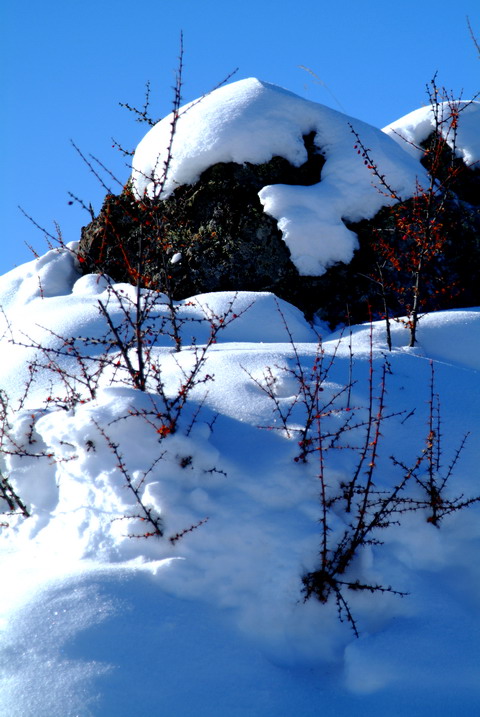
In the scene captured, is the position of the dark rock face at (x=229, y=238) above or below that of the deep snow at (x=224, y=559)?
above

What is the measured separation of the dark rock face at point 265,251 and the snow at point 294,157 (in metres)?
0.13

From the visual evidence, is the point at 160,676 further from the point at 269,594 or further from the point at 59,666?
the point at 269,594

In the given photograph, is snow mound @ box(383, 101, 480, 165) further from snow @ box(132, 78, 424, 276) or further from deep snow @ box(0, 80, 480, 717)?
deep snow @ box(0, 80, 480, 717)

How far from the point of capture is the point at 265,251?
5.98 m

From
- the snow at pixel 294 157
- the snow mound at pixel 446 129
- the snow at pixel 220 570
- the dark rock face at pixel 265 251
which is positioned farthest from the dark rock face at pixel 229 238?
the snow at pixel 220 570

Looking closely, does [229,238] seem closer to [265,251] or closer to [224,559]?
Answer: [265,251]

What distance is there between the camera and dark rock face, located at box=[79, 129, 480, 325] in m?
5.88

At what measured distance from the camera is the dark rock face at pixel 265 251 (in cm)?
588

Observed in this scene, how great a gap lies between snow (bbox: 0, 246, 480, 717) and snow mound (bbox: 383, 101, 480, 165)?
4.64 metres

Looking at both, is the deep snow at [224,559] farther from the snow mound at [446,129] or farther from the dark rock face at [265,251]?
the snow mound at [446,129]

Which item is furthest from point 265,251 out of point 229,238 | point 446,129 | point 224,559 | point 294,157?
point 224,559

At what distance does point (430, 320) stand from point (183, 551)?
345 centimetres

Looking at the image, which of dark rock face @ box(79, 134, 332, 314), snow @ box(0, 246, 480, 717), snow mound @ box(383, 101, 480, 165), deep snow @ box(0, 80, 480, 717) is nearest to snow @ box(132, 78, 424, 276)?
dark rock face @ box(79, 134, 332, 314)

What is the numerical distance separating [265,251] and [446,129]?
3.41m
